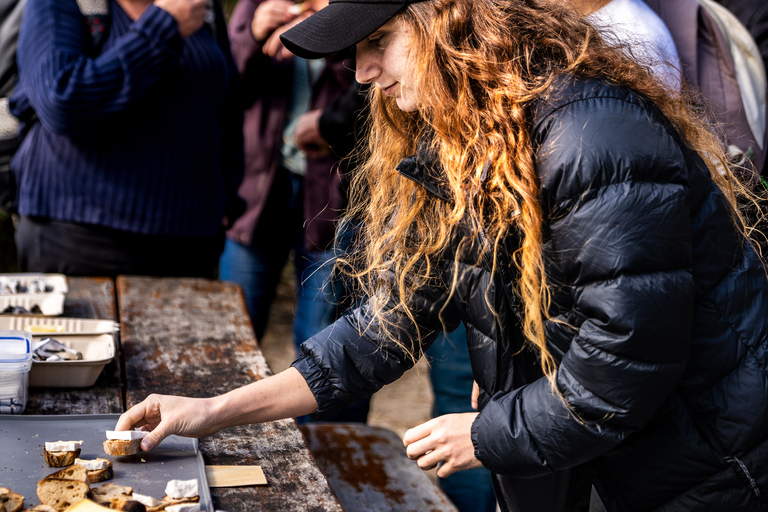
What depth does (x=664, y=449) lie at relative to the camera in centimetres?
119

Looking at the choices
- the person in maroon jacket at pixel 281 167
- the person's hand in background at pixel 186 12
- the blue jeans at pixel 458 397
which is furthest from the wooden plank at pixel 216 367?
the person's hand in background at pixel 186 12

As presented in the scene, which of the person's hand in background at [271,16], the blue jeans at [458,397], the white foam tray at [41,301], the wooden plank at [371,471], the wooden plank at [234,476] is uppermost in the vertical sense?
the person's hand in background at [271,16]

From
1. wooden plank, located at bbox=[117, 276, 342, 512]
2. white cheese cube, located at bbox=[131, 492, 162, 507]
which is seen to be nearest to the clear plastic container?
wooden plank, located at bbox=[117, 276, 342, 512]

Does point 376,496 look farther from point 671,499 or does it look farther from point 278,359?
point 278,359

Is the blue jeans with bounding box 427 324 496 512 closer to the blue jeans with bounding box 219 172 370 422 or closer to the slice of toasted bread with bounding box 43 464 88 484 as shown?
the blue jeans with bounding box 219 172 370 422

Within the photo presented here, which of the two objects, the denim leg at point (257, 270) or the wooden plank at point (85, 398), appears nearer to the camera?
the wooden plank at point (85, 398)

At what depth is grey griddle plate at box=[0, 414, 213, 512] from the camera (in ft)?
3.87

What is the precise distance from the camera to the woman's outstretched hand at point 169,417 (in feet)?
4.28

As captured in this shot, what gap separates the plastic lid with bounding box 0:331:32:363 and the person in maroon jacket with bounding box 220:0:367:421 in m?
1.23

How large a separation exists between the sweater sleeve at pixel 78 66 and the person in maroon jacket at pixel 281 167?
0.62 m

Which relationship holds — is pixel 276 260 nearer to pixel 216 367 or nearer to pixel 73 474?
pixel 216 367

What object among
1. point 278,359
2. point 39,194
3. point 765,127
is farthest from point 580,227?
point 278,359

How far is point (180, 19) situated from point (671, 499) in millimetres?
1815

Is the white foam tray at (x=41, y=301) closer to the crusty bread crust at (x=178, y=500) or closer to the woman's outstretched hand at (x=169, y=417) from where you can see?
the woman's outstretched hand at (x=169, y=417)
